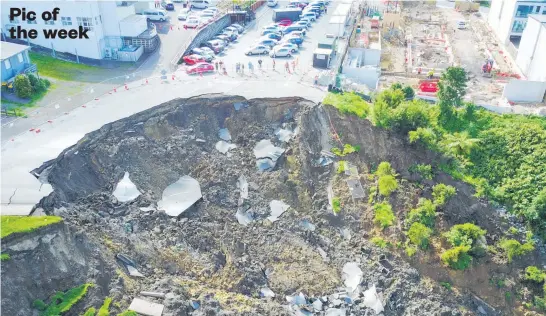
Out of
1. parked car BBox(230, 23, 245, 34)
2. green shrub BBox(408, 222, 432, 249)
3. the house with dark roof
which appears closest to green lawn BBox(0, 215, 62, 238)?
the house with dark roof

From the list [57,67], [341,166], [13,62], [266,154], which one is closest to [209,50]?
[57,67]

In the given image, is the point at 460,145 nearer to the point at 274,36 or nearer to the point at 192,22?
the point at 274,36

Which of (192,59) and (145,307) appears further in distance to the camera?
(192,59)

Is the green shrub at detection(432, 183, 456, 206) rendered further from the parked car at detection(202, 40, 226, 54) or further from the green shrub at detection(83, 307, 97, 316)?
the parked car at detection(202, 40, 226, 54)

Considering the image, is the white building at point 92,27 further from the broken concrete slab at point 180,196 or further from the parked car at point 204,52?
the broken concrete slab at point 180,196

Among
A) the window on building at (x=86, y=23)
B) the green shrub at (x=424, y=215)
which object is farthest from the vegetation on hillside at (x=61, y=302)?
the window on building at (x=86, y=23)

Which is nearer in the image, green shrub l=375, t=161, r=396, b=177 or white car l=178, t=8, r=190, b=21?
green shrub l=375, t=161, r=396, b=177
